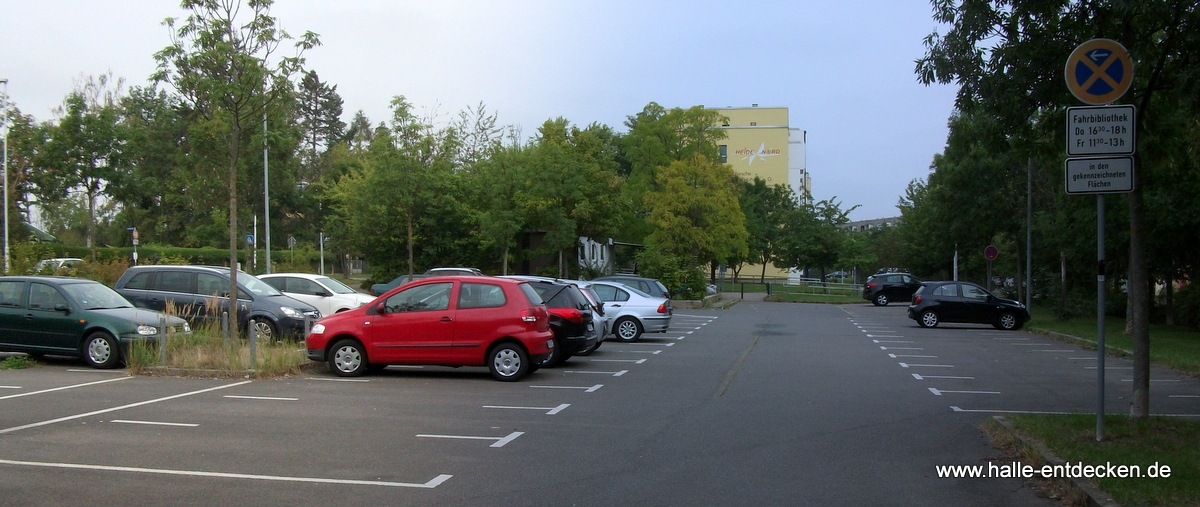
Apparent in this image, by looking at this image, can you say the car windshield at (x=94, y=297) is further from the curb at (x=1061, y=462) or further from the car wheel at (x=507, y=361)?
the curb at (x=1061, y=462)

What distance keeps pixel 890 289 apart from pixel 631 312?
26374 mm

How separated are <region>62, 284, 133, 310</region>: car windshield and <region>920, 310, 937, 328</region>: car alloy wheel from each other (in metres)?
22.2

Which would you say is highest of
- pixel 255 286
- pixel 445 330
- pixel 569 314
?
pixel 255 286

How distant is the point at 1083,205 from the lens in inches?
889

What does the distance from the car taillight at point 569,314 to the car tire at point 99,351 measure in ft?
22.7

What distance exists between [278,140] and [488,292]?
5552 mm

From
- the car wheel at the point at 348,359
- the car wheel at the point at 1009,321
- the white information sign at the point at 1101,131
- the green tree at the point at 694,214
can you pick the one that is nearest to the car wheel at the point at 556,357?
the car wheel at the point at 348,359

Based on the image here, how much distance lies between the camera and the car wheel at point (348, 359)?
13375mm

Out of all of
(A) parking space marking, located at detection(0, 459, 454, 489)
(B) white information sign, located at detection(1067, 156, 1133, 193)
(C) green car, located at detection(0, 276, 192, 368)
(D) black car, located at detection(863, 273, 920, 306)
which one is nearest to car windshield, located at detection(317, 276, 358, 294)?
(C) green car, located at detection(0, 276, 192, 368)

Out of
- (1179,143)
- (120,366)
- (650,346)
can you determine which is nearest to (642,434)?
(1179,143)

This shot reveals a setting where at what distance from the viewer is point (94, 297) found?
1469 centimetres

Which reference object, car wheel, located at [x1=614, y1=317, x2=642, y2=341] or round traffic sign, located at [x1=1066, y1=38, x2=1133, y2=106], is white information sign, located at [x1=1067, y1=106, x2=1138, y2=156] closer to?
round traffic sign, located at [x1=1066, y1=38, x2=1133, y2=106]

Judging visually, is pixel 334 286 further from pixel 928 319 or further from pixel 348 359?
pixel 928 319

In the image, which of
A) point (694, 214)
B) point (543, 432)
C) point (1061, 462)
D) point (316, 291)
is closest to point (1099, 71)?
point (1061, 462)
